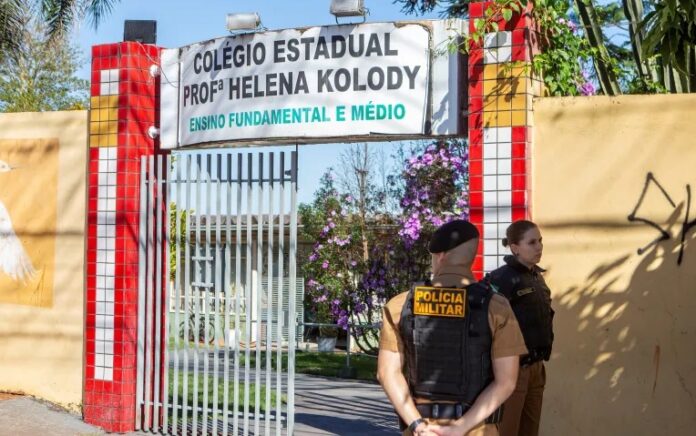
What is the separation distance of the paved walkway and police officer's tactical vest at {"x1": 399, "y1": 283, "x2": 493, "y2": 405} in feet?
17.3

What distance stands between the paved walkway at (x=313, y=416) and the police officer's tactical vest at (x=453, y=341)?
17.3 ft

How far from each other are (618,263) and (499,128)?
1305 mm

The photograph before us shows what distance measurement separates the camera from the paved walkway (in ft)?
28.8

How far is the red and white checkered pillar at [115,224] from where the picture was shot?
29.3ft

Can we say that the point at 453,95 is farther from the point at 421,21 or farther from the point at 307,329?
the point at 307,329

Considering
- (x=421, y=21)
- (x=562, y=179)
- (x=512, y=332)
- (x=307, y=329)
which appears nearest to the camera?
(x=512, y=332)

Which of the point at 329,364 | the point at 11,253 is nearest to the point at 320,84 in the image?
the point at 11,253

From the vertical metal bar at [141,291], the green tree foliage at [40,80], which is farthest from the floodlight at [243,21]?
the green tree foliage at [40,80]

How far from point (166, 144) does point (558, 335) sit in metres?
3.88

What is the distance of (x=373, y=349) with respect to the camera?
1747 cm

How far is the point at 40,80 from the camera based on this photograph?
37.8 metres

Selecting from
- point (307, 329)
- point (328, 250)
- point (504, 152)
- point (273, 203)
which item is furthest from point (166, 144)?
point (307, 329)

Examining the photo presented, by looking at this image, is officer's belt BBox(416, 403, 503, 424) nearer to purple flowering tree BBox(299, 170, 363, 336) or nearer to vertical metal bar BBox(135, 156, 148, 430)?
vertical metal bar BBox(135, 156, 148, 430)

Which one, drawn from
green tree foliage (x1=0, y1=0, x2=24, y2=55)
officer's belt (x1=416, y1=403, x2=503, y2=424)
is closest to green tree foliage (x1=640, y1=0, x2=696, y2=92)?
officer's belt (x1=416, y1=403, x2=503, y2=424)
